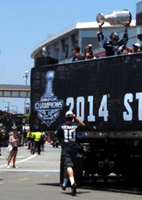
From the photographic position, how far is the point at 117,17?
1429 centimetres

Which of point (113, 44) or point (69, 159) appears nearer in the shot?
point (69, 159)

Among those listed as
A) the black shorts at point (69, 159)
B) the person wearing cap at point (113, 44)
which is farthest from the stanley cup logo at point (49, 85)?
the black shorts at point (69, 159)

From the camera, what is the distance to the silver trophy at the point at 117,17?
561 inches

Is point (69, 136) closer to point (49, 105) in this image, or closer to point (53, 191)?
point (53, 191)

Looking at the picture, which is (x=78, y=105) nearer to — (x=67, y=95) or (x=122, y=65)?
(x=67, y=95)

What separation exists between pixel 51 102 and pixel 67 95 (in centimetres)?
63

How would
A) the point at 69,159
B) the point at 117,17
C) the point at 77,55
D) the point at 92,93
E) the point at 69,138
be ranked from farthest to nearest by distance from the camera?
the point at 77,55 → the point at 92,93 → the point at 117,17 → the point at 69,138 → the point at 69,159

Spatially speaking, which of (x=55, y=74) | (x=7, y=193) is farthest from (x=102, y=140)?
(x=7, y=193)

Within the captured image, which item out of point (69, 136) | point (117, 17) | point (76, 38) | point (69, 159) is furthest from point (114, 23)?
point (76, 38)

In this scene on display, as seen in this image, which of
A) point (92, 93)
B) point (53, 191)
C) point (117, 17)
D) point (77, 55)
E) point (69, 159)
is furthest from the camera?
point (77, 55)

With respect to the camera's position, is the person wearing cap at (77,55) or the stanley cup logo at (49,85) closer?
the person wearing cap at (77,55)

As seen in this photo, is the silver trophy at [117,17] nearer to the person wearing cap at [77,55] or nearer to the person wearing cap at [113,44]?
the person wearing cap at [113,44]

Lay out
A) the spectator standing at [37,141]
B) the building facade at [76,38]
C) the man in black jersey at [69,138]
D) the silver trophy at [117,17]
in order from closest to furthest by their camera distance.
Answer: the man in black jersey at [69,138] < the silver trophy at [117,17] < the spectator standing at [37,141] < the building facade at [76,38]

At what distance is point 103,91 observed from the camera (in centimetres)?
1470
